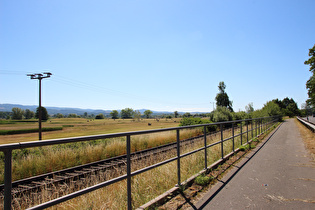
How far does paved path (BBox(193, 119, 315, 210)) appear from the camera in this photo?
3443 millimetres

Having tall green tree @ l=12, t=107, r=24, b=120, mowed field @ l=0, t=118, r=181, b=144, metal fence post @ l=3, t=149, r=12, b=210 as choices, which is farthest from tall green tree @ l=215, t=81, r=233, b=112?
tall green tree @ l=12, t=107, r=24, b=120

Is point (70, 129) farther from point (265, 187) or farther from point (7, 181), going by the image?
point (7, 181)

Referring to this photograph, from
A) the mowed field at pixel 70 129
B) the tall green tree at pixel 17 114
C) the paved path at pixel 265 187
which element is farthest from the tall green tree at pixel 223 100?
the tall green tree at pixel 17 114

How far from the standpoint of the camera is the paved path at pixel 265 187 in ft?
11.3

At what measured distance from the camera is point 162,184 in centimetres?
416

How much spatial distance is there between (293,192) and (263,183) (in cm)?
63

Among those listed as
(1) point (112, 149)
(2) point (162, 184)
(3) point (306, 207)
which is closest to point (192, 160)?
A: (2) point (162, 184)

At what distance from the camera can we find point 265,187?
425 cm

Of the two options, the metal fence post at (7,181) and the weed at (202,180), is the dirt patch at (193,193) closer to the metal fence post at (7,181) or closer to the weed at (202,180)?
the weed at (202,180)

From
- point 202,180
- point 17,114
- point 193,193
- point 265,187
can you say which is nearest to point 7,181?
point 193,193

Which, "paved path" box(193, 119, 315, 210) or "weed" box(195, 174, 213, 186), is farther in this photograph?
"weed" box(195, 174, 213, 186)

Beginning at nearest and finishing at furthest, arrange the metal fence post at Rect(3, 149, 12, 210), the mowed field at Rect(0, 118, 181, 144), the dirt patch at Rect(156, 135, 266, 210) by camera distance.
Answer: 1. the metal fence post at Rect(3, 149, 12, 210)
2. the dirt patch at Rect(156, 135, 266, 210)
3. the mowed field at Rect(0, 118, 181, 144)

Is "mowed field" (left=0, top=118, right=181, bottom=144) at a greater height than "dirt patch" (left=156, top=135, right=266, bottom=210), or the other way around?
"dirt patch" (left=156, top=135, right=266, bottom=210)

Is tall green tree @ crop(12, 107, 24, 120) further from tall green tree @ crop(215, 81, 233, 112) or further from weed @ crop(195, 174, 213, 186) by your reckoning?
weed @ crop(195, 174, 213, 186)
